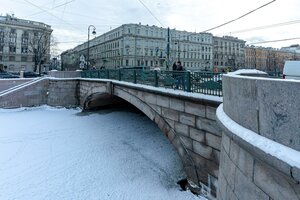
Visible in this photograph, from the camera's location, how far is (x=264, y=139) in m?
2.69

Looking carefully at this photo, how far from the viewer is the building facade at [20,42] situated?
196 ft

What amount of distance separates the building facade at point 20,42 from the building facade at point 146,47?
Result: 6889 millimetres

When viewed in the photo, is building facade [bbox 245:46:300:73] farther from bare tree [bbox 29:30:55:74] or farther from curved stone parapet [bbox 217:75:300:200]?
curved stone parapet [bbox 217:75:300:200]

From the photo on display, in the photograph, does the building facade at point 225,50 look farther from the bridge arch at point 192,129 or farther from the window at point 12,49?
the bridge arch at point 192,129

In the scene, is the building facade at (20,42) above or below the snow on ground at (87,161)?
above

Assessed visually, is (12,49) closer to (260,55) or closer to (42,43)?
(42,43)

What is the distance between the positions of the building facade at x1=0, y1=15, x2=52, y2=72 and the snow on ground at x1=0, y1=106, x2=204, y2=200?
4916 centimetres

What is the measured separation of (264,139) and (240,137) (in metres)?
0.41

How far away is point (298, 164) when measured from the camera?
210 cm

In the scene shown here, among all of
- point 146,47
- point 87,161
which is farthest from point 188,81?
point 146,47

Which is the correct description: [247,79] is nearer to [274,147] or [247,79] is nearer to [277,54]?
[274,147]

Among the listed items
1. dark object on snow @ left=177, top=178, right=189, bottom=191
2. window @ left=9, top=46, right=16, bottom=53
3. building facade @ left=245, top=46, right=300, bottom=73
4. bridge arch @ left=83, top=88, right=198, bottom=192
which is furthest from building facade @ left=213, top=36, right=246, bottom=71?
dark object on snow @ left=177, top=178, right=189, bottom=191

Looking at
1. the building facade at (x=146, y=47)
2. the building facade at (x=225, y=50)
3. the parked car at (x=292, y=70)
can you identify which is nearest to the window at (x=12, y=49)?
the building facade at (x=146, y=47)

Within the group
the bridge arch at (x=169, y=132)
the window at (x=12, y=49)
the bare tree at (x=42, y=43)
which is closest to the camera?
the bridge arch at (x=169, y=132)
